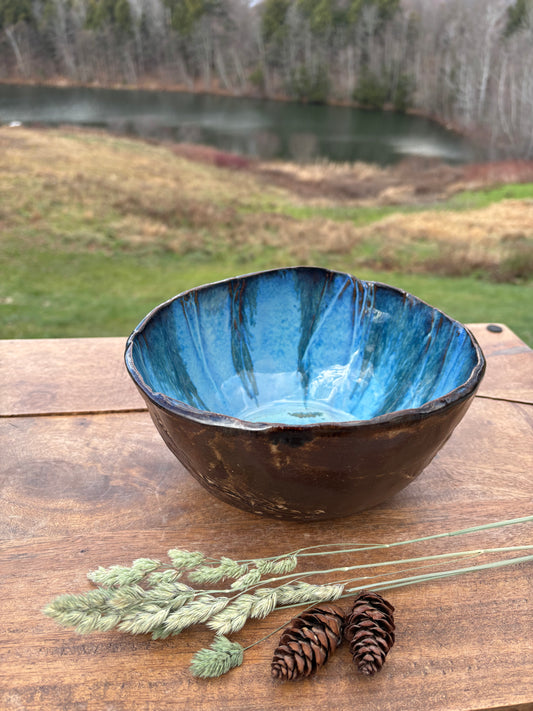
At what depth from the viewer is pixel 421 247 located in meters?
4.50

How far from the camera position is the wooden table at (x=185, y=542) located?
498 mm

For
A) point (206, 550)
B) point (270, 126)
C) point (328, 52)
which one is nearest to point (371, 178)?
point (270, 126)

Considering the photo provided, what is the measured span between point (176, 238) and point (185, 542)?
3.83 meters

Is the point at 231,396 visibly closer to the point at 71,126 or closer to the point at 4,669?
the point at 4,669

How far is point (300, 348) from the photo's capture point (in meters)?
0.99

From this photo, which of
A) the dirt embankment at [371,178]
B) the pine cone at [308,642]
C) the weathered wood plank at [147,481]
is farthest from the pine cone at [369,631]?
the dirt embankment at [371,178]

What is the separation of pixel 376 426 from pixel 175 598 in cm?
24

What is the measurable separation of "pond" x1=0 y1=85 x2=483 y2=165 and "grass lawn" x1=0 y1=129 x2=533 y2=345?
10.1 inches

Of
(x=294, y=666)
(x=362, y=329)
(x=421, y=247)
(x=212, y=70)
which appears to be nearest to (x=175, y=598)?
(x=294, y=666)

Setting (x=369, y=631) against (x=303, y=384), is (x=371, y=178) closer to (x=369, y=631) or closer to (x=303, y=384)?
(x=303, y=384)

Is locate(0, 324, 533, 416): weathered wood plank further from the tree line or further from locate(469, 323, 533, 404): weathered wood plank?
the tree line

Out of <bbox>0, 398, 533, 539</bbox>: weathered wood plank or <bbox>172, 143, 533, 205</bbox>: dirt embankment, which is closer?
<bbox>0, 398, 533, 539</bbox>: weathered wood plank

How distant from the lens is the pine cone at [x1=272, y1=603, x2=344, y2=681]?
499 mm

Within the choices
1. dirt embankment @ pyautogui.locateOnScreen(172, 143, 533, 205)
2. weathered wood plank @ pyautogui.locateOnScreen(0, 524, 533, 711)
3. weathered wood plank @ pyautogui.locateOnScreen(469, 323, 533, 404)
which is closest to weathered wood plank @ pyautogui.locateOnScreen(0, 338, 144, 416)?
weathered wood plank @ pyautogui.locateOnScreen(0, 524, 533, 711)
